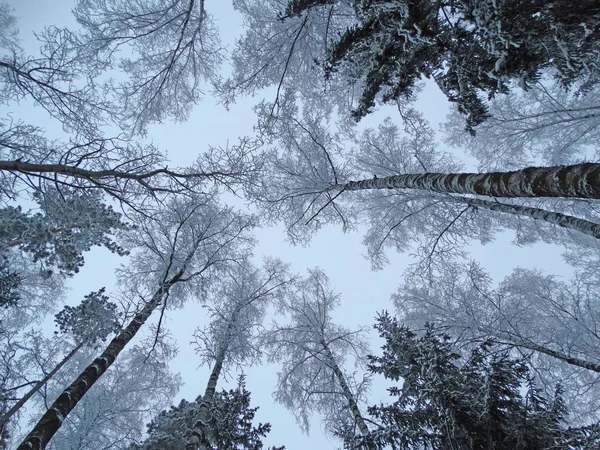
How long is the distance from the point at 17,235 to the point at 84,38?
373 centimetres

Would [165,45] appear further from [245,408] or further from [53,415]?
[245,408]

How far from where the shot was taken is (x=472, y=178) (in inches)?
124

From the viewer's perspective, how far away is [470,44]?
10.4 ft

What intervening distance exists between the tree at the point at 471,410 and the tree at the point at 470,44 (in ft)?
9.72

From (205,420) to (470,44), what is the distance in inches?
265

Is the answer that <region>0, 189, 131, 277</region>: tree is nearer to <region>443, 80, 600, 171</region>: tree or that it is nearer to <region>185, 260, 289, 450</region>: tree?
<region>185, 260, 289, 450</region>: tree

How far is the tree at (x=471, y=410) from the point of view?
9.60 ft

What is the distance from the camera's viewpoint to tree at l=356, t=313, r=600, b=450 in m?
2.93

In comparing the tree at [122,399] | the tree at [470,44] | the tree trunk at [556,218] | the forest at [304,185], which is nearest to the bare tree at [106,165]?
the forest at [304,185]

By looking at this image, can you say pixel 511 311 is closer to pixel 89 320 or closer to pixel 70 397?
pixel 70 397

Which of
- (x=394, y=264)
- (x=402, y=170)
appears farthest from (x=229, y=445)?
(x=394, y=264)

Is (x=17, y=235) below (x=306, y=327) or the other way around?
below

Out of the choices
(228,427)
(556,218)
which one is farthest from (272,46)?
(228,427)

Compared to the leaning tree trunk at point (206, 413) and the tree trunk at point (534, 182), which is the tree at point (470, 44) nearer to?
the tree trunk at point (534, 182)
